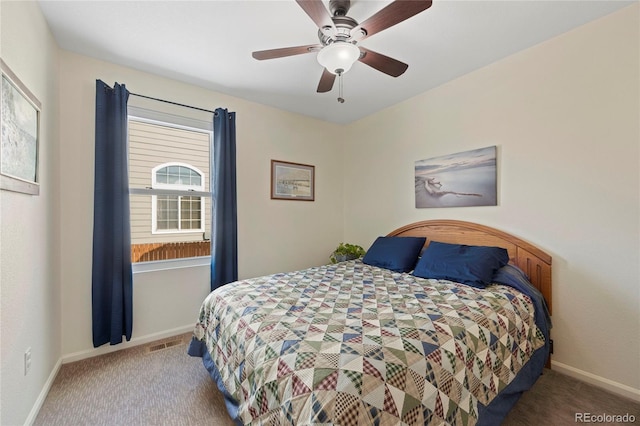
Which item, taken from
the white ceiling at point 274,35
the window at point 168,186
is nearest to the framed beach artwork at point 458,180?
the white ceiling at point 274,35

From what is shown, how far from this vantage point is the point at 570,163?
2133 mm

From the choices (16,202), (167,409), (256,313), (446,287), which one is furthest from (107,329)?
(446,287)

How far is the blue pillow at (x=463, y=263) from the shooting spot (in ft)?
7.07

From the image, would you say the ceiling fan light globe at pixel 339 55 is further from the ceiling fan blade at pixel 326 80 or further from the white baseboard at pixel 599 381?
the white baseboard at pixel 599 381

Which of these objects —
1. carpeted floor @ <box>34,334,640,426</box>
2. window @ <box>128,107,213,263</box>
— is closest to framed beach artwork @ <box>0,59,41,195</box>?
window @ <box>128,107,213,263</box>

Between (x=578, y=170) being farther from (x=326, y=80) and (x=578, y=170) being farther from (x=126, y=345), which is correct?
(x=126, y=345)

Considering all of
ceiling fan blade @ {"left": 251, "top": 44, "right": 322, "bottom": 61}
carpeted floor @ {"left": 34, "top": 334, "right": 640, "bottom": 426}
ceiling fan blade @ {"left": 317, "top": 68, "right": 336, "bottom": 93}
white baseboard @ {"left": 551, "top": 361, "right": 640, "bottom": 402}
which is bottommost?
carpeted floor @ {"left": 34, "top": 334, "right": 640, "bottom": 426}

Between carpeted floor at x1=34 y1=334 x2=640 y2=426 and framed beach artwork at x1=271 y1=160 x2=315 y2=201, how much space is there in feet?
6.73

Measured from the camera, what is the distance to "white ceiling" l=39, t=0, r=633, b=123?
1.86m

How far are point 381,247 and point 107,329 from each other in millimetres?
2684

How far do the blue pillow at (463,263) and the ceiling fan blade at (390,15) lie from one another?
1.80 metres

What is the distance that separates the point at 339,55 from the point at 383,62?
41cm

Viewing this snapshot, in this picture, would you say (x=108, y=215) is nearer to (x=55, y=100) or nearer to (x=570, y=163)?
(x=55, y=100)
